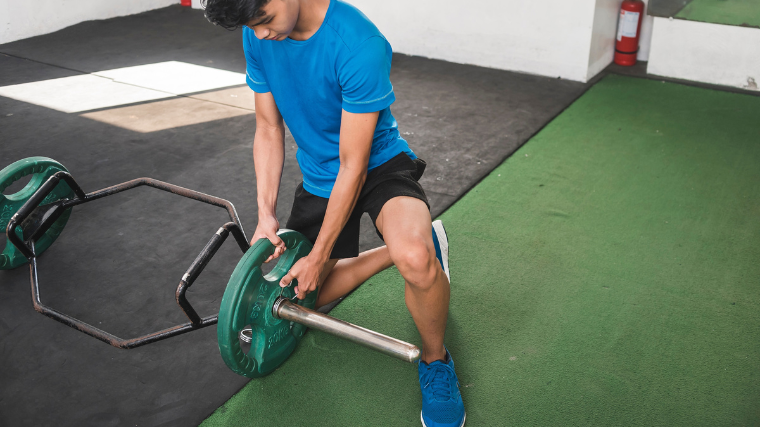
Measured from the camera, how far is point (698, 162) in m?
2.79

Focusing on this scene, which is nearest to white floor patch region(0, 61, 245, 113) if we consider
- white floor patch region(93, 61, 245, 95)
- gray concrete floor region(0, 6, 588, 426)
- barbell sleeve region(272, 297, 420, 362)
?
white floor patch region(93, 61, 245, 95)

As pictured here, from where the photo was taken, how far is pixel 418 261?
1.43 metres

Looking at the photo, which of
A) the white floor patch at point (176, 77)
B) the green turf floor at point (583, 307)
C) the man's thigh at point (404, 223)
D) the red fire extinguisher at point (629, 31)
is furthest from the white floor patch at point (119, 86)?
the man's thigh at point (404, 223)

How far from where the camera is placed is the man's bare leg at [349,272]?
75.1 inches

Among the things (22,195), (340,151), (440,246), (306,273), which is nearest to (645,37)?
(440,246)

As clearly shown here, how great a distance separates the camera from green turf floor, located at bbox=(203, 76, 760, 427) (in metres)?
1.61

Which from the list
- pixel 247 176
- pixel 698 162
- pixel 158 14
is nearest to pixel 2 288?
pixel 247 176

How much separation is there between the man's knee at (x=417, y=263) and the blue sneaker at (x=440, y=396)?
0.27 metres

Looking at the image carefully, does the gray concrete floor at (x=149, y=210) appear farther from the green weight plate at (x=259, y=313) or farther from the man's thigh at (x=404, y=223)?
the man's thigh at (x=404, y=223)

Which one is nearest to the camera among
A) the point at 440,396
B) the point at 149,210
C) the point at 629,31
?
the point at 440,396

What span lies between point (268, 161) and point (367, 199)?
0.30 m

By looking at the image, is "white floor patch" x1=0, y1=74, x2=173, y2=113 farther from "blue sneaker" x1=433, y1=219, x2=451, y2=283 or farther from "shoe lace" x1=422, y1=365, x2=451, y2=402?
"shoe lace" x1=422, y1=365, x2=451, y2=402

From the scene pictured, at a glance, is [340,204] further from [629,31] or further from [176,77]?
[629,31]

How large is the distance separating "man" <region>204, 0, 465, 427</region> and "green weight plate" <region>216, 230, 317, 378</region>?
64 mm
